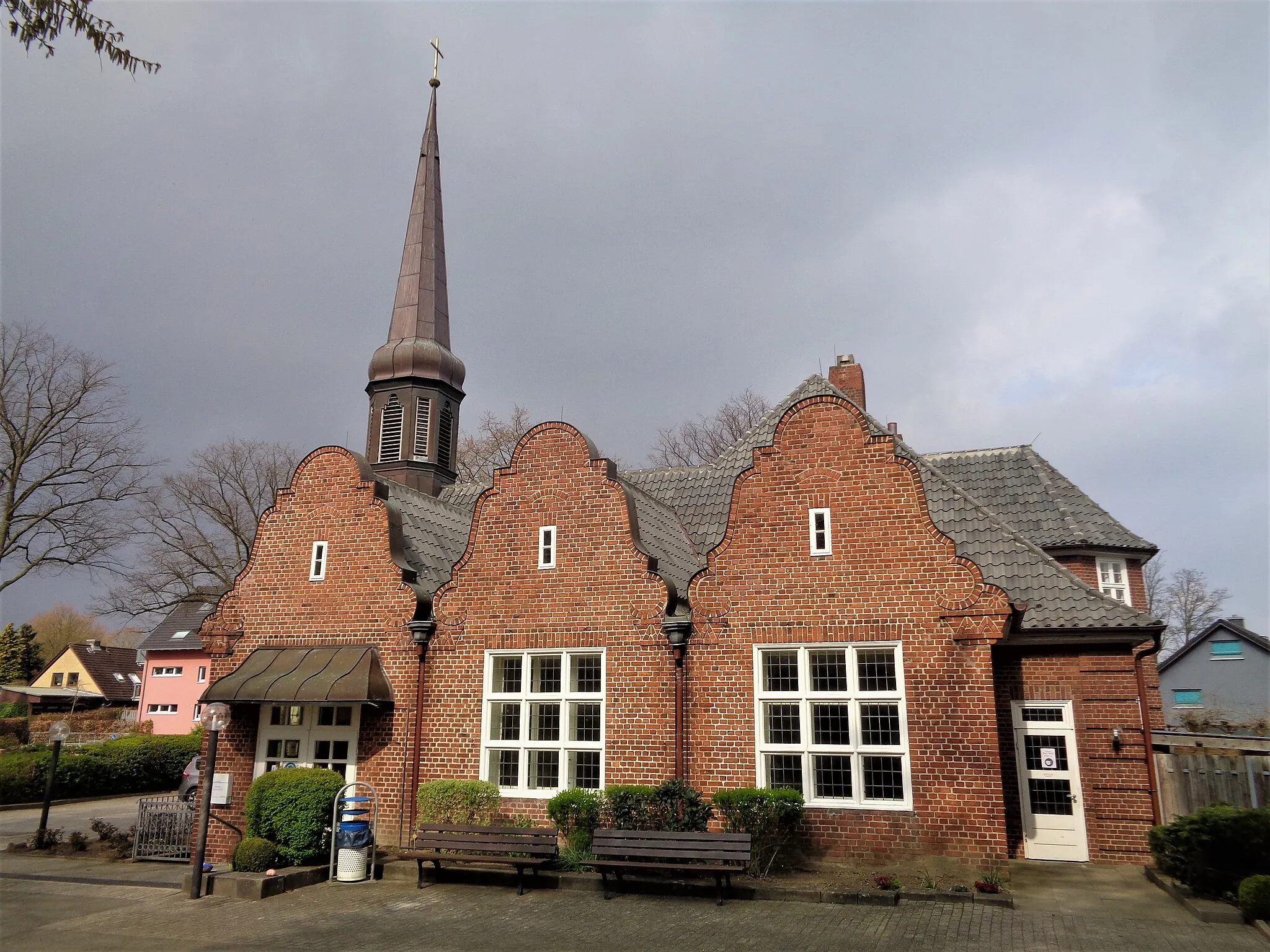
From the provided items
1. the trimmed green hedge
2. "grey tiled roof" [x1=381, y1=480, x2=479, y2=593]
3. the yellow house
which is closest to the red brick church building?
"grey tiled roof" [x1=381, y1=480, x2=479, y2=593]

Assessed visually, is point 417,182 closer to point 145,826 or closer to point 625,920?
point 145,826

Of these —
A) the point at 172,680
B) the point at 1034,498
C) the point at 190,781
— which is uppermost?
the point at 1034,498

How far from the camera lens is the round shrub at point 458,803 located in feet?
41.9

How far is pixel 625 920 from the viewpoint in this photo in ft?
32.6

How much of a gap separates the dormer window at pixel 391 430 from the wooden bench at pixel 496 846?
10.6 m

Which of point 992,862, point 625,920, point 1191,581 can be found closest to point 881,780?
point 992,862

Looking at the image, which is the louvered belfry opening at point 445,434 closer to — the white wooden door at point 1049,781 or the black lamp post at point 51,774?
the black lamp post at point 51,774

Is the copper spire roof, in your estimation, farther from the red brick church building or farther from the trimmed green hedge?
the trimmed green hedge

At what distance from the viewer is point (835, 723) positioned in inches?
475

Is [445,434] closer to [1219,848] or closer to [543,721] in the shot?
[543,721]

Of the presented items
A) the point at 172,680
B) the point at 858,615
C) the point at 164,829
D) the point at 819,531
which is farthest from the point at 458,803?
the point at 172,680

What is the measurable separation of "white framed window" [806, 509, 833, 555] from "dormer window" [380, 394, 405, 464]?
11.4 m

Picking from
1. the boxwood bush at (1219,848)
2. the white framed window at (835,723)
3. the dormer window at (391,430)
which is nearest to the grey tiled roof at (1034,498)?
the white framed window at (835,723)

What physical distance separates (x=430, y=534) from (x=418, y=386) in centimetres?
528
